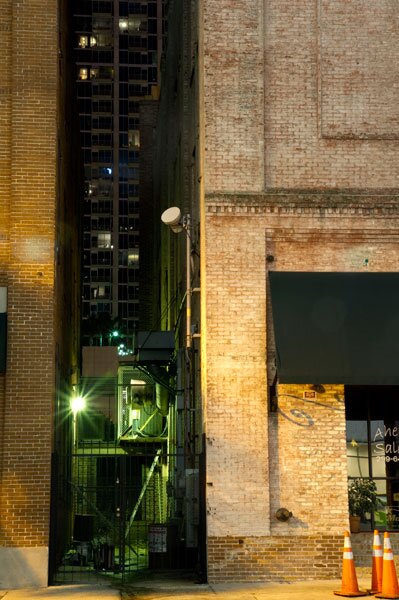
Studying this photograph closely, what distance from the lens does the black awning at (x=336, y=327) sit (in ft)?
56.1

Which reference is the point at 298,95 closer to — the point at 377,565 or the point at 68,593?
the point at 377,565

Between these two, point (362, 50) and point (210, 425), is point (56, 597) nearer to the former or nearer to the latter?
point (210, 425)

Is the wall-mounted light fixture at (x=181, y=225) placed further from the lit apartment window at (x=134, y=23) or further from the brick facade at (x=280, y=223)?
the lit apartment window at (x=134, y=23)

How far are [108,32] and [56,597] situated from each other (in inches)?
4506

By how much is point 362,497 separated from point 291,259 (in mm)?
4673

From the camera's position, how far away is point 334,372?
1709 cm

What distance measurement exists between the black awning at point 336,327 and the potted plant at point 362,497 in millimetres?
2126

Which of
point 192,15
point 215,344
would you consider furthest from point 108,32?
point 215,344

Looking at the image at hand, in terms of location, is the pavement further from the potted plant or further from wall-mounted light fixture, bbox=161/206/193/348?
wall-mounted light fixture, bbox=161/206/193/348

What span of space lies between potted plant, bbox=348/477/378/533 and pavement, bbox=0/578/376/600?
55.3 inches

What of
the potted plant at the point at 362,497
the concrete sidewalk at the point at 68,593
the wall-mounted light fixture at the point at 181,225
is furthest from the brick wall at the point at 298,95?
the concrete sidewalk at the point at 68,593

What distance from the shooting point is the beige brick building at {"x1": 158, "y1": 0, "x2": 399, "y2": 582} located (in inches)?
675

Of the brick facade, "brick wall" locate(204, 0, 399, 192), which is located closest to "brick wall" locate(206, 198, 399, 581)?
the brick facade

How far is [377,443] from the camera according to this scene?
1814cm
